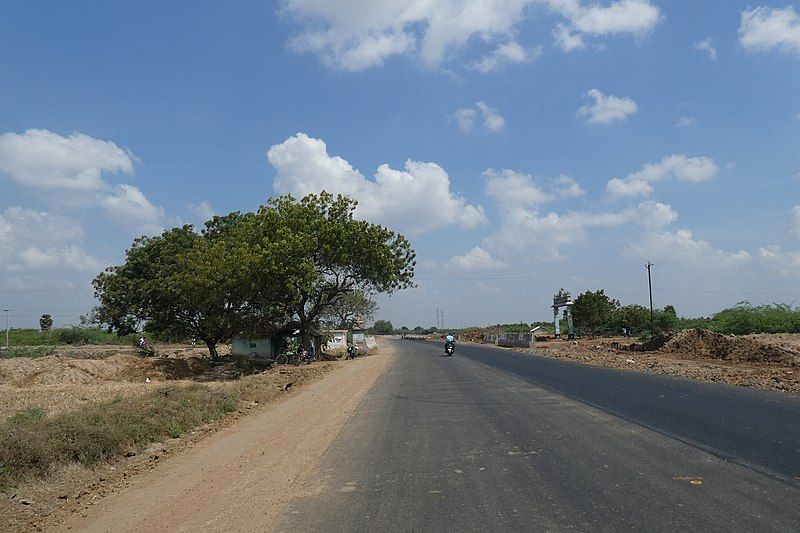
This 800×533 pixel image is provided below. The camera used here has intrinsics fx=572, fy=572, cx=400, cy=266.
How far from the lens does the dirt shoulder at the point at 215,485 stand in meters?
6.48

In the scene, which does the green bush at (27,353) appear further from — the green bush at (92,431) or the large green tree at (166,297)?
the green bush at (92,431)

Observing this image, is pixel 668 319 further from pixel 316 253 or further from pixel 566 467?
pixel 566 467

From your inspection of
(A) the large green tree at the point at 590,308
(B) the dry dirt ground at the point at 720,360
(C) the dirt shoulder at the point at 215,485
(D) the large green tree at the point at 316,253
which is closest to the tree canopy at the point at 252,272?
(D) the large green tree at the point at 316,253

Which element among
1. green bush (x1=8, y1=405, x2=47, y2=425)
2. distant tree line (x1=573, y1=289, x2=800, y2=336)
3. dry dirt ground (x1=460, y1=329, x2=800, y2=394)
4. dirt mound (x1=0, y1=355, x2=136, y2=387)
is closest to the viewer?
green bush (x1=8, y1=405, x2=47, y2=425)

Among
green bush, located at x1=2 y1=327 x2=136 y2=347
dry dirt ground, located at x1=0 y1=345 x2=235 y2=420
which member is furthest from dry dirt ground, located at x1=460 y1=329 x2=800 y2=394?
green bush, located at x1=2 y1=327 x2=136 y2=347

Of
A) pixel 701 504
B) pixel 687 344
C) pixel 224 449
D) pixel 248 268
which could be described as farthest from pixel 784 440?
pixel 687 344

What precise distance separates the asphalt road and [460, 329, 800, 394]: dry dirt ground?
600cm

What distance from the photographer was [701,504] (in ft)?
19.3

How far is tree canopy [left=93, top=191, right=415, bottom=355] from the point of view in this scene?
35.8 m

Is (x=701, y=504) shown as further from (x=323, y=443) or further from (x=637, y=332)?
(x=637, y=332)

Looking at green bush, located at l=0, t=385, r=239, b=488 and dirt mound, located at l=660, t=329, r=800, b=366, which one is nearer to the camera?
green bush, located at l=0, t=385, r=239, b=488

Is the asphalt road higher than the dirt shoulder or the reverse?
higher

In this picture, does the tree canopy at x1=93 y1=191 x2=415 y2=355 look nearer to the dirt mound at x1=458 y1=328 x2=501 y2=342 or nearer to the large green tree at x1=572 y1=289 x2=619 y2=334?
the large green tree at x1=572 y1=289 x2=619 y2=334

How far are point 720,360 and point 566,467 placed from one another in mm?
29913
